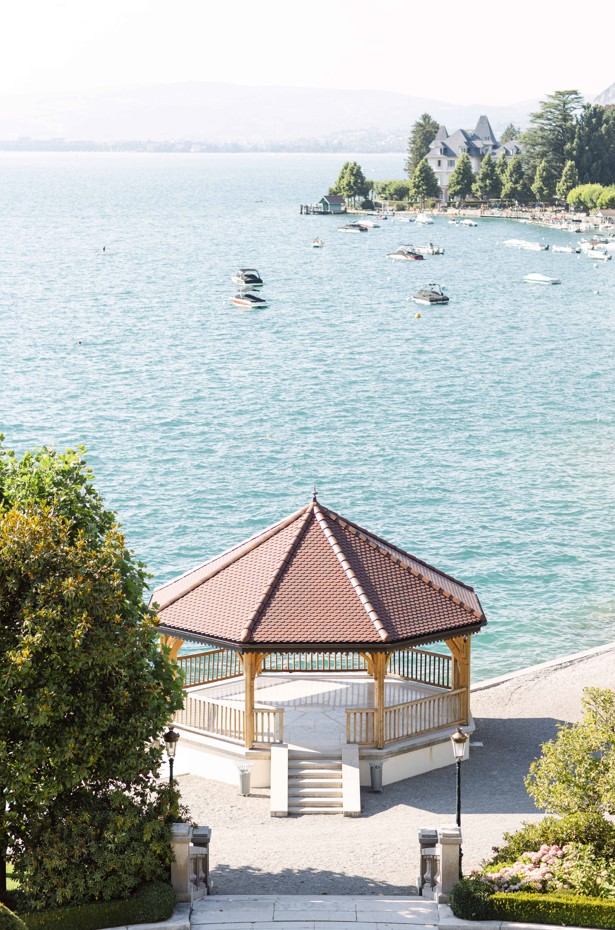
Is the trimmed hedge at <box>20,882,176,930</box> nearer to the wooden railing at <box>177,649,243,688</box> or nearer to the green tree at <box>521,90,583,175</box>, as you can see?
the wooden railing at <box>177,649,243,688</box>

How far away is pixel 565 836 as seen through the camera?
842 inches

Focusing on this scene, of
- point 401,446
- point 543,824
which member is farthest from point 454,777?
point 401,446

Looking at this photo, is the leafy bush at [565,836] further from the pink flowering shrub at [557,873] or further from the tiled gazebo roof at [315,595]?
the tiled gazebo roof at [315,595]

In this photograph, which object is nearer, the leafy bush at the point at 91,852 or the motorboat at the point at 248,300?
the leafy bush at the point at 91,852

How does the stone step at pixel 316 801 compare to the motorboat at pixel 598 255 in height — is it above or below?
below

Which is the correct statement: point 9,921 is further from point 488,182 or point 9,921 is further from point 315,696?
point 488,182

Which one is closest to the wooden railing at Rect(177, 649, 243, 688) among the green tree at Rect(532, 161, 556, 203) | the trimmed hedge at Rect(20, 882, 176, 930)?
the trimmed hedge at Rect(20, 882, 176, 930)

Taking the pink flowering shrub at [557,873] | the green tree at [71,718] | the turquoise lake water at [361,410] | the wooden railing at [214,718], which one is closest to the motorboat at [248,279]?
the turquoise lake water at [361,410]

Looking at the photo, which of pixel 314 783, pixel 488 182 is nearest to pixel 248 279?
pixel 488 182

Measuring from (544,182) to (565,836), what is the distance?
177m

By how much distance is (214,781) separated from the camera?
27562mm

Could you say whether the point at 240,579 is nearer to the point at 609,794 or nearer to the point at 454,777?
the point at 454,777

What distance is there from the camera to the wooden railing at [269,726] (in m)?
27.2

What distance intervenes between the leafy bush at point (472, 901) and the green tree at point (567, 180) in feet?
576
